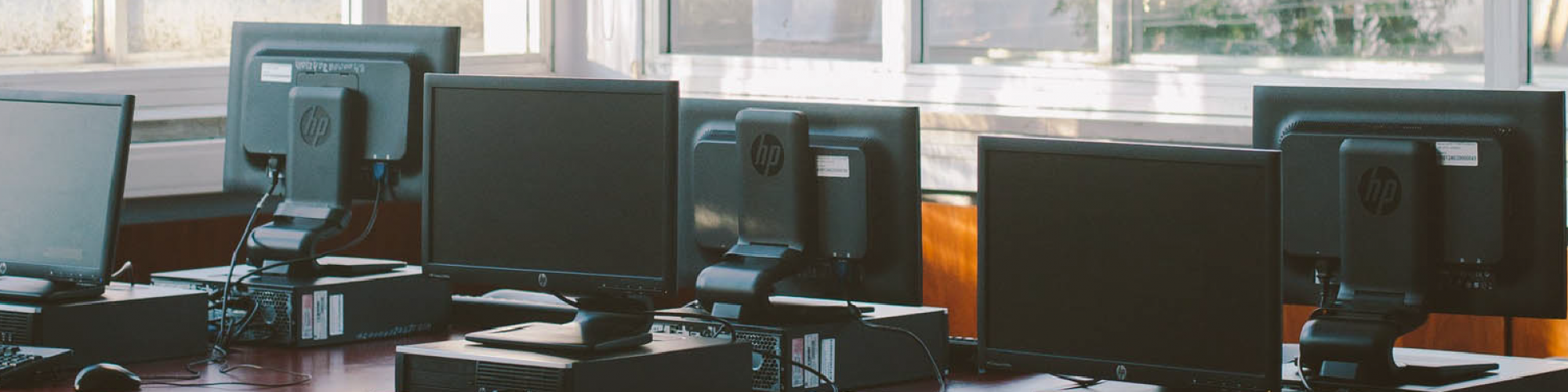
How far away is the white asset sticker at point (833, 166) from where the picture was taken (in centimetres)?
294

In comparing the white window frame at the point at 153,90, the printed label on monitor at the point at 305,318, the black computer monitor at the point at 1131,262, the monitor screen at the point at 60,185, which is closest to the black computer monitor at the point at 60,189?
the monitor screen at the point at 60,185

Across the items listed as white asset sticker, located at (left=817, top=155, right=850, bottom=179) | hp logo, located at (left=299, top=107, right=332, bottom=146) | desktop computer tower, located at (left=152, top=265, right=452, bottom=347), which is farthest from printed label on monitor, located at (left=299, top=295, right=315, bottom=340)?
white asset sticker, located at (left=817, top=155, right=850, bottom=179)

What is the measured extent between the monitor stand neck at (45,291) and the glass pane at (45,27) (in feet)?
3.51

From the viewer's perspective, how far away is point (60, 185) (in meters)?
3.12

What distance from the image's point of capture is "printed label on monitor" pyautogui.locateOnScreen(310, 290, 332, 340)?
3.33m

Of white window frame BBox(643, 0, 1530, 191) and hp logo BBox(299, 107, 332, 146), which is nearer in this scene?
hp logo BBox(299, 107, 332, 146)

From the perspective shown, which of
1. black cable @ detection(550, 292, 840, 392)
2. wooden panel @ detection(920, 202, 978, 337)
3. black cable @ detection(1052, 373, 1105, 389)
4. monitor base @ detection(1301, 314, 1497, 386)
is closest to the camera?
monitor base @ detection(1301, 314, 1497, 386)

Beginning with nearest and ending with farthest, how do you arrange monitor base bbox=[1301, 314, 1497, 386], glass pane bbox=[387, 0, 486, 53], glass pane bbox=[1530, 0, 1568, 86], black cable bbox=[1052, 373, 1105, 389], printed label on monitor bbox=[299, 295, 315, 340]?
monitor base bbox=[1301, 314, 1497, 386] → black cable bbox=[1052, 373, 1105, 389] → printed label on monitor bbox=[299, 295, 315, 340] → glass pane bbox=[1530, 0, 1568, 86] → glass pane bbox=[387, 0, 486, 53]

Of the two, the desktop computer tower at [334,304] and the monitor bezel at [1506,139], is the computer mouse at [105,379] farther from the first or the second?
the monitor bezel at [1506,139]

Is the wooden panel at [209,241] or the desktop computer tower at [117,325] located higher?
the wooden panel at [209,241]

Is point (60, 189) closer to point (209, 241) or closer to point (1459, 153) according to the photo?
point (209, 241)

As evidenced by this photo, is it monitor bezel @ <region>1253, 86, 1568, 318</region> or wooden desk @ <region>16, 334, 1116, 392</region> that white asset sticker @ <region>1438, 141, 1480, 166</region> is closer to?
monitor bezel @ <region>1253, 86, 1568, 318</region>

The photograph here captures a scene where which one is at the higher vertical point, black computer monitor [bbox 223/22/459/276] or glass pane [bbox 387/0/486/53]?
glass pane [bbox 387/0/486/53]

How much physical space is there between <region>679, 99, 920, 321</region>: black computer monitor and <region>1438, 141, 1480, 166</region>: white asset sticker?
767 mm
